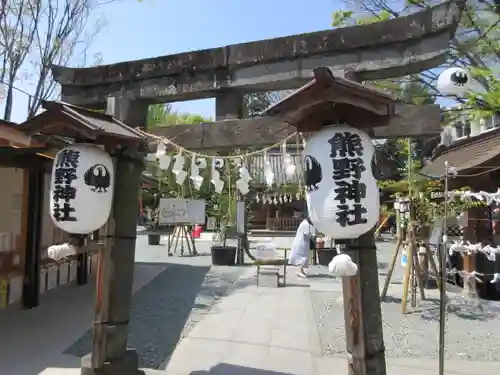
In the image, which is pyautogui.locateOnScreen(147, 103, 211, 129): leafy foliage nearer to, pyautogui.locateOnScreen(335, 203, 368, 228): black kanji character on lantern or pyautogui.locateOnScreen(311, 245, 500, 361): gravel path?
pyautogui.locateOnScreen(311, 245, 500, 361): gravel path

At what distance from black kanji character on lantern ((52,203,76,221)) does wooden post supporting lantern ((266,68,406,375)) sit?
90.8 inches

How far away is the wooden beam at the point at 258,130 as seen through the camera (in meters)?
4.41

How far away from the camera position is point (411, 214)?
8688mm

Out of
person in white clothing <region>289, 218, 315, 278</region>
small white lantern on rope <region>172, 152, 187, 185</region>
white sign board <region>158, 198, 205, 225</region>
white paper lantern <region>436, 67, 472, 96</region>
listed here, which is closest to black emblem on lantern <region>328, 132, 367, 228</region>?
small white lantern on rope <region>172, 152, 187, 185</region>

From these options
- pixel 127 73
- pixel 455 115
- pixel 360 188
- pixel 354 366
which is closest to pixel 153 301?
pixel 127 73

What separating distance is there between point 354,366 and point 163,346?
3.54 m

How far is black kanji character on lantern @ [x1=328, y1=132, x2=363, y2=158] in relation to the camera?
149 inches

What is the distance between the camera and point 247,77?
17.1 feet

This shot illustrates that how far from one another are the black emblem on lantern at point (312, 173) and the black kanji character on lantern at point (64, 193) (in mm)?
2423

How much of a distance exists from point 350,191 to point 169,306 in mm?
6507

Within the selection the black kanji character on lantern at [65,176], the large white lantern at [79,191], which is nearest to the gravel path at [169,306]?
the large white lantern at [79,191]

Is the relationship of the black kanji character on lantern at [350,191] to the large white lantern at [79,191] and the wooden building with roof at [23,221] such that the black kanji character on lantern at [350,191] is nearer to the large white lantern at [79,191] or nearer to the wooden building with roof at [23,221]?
the large white lantern at [79,191]

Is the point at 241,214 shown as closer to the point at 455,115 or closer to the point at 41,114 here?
the point at 455,115

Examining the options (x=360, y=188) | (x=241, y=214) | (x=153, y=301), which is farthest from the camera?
(x=241, y=214)
